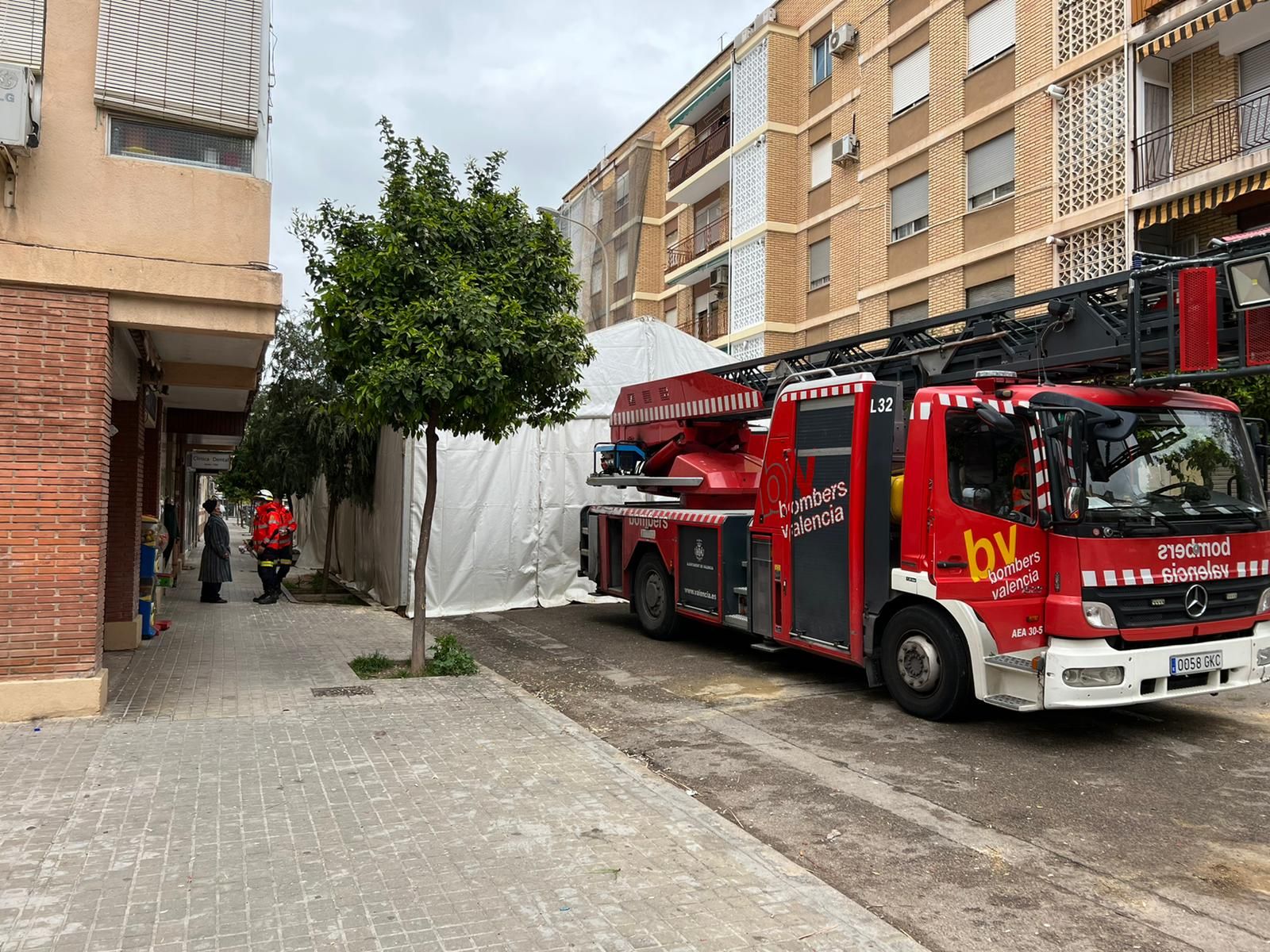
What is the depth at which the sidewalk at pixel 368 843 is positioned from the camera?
11.5 feet

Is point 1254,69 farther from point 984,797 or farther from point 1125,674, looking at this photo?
point 984,797

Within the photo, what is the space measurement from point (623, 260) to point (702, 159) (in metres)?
6.07

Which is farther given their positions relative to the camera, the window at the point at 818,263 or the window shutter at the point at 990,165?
the window at the point at 818,263

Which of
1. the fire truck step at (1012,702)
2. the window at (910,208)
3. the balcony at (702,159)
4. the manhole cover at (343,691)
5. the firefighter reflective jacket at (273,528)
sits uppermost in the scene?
the balcony at (702,159)

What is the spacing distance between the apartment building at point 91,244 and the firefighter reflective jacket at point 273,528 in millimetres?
7982

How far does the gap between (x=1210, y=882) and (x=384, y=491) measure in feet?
41.3

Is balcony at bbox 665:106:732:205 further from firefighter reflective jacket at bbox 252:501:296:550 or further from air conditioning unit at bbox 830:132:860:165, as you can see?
firefighter reflective jacket at bbox 252:501:296:550

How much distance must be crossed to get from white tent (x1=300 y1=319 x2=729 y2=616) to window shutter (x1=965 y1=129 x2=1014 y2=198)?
24.4 ft

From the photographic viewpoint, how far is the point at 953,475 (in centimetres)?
670

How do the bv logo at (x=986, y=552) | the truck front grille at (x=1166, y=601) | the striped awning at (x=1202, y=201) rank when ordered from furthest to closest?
the striped awning at (x=1202, y=201), the bv logo at (x=986, y=552), the truck front grille at (x=1166, y=601)

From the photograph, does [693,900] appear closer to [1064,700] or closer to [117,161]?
[1064,700]

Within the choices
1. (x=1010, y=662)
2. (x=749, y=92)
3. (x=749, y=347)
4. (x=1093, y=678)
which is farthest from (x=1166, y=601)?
(x=749, y=92)

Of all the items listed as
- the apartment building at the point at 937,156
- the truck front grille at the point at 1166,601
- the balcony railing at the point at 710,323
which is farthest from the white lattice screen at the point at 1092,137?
the balcony railing at the point at 710,323

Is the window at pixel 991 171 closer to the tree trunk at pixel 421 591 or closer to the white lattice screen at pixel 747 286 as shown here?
the white lattice screen at pixel 747 286
